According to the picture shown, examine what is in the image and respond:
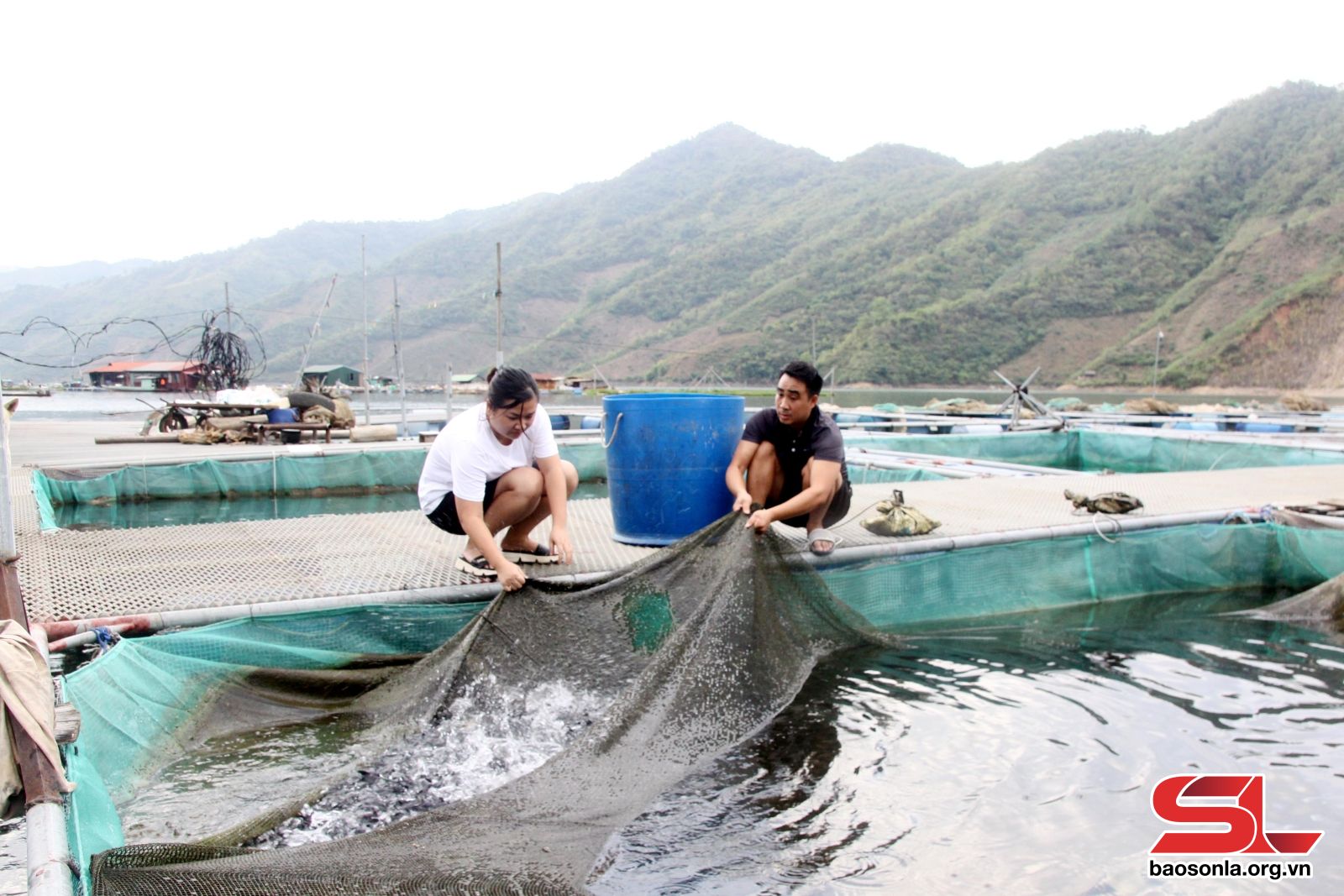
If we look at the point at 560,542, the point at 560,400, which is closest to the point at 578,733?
the point at 560,542

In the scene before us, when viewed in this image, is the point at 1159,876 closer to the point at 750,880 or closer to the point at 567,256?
the point at 750,880

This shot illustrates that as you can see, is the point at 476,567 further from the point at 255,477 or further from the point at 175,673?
the point at 255,477

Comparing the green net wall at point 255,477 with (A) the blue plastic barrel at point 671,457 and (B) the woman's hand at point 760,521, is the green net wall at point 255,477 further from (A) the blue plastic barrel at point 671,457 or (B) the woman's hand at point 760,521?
(B) the woman's hand at point 760,521

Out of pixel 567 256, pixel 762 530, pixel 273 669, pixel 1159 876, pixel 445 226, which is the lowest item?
pixel 1159 876

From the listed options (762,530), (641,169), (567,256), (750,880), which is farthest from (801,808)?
(641,169)

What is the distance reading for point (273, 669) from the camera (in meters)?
3.07

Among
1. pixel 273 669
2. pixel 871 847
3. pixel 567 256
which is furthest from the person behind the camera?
pixel 567 256

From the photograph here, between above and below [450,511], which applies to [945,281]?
above

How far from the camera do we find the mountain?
45.0m

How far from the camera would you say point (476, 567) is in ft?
11.8

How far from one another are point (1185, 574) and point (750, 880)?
3828 mm

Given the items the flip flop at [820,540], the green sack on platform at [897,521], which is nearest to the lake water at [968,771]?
the flip flop at [820,540]

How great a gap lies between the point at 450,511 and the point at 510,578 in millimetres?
743

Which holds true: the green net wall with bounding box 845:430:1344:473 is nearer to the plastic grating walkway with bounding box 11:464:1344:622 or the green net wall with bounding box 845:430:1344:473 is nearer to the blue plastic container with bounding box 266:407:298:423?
the plastic grating walkway with bounding box 11:464:1344:622
